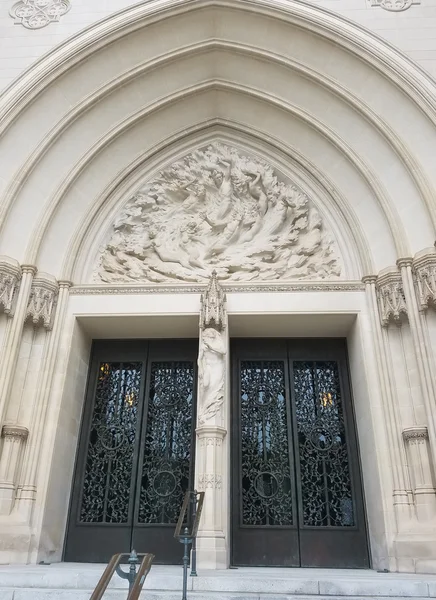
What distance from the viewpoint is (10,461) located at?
592 centimetres

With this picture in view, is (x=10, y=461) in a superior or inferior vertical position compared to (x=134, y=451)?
inferior

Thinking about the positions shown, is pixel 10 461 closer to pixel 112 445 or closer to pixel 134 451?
pixel 112 445

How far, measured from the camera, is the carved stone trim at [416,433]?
5.72m

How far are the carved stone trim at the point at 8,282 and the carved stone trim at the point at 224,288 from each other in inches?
35.1

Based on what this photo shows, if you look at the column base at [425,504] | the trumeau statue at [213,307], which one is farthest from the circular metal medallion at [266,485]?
the trumeau statue at [213,307]

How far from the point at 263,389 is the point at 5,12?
772 cm

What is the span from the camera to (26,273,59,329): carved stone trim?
6730mm

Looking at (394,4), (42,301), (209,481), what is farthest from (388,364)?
(394,4)

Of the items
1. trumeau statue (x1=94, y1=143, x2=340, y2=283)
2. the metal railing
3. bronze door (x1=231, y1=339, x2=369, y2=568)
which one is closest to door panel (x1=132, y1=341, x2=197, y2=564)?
bronze door (x1=231, y1=339, x2=369, y2=568)

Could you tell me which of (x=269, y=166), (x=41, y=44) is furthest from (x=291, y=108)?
(x=41, y=44)

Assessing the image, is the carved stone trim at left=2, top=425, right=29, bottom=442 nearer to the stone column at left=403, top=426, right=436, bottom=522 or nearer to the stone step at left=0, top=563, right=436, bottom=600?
the stone step at left=0, top=563, right=436, bottom=600

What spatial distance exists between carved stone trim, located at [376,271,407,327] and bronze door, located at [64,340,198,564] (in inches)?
117

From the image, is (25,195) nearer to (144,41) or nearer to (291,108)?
(144,41)

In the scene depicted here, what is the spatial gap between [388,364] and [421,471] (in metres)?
1.38
